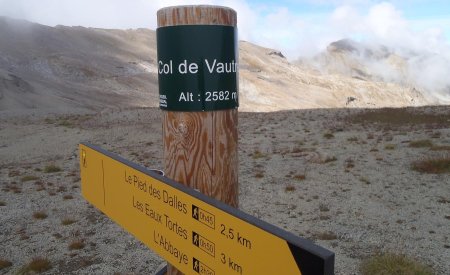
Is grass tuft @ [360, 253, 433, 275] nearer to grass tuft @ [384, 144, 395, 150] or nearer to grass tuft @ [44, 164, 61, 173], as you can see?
grass tuft @ [384, 144, 395, 150]

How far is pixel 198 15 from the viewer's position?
213 centimetres

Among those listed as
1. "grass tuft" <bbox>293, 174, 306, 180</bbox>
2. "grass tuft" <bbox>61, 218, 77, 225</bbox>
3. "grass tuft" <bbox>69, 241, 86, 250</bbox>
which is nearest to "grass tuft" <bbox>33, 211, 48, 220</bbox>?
"grass tuft" <bbox>61, 218, 77, 225</bbox>

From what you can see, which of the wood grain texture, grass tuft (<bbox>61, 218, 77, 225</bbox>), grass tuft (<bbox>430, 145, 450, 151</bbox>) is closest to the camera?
the wood grain texture

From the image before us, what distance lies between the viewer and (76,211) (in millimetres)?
9938

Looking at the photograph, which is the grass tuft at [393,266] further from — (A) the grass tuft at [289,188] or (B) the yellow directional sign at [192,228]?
(B) the yellow directional sign at [192,228]

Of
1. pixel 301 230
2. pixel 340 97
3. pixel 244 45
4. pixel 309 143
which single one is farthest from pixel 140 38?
pixel 301 230

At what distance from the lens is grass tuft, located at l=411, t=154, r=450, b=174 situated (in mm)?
11898

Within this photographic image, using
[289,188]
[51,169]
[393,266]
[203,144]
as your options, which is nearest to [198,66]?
[203,144]

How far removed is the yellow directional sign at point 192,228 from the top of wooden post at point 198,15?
0.95 m

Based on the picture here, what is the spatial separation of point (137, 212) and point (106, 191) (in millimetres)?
463

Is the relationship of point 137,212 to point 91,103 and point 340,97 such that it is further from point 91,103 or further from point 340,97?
point 340,97

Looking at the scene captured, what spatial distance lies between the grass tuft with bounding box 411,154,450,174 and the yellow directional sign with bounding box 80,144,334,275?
469 inches

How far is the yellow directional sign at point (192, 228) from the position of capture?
58.8 inches

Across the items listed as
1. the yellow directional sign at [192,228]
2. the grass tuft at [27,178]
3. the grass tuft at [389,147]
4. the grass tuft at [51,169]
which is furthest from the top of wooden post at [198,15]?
the grass tuft at [389,147]
